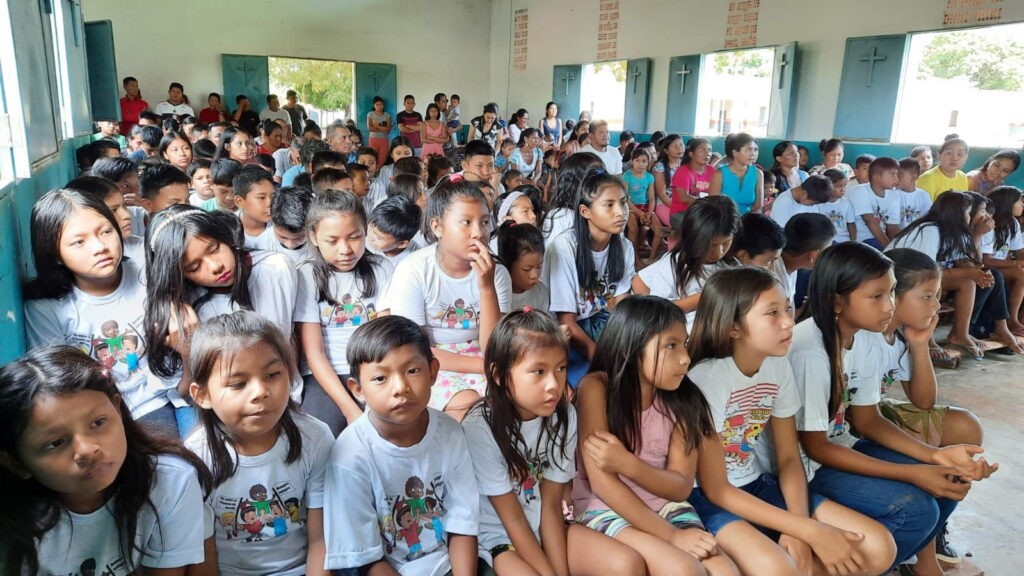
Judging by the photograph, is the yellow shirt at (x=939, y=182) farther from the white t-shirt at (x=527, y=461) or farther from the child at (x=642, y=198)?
the white t-shirt at (x=527, y=461)

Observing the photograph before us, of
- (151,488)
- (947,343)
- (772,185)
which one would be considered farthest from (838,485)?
(772,185)

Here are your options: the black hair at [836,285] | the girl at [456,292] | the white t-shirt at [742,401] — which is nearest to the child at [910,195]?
the black hair at [836,285]

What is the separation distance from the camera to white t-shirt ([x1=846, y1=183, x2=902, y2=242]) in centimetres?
450

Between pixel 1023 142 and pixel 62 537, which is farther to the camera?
pixel 1023 142

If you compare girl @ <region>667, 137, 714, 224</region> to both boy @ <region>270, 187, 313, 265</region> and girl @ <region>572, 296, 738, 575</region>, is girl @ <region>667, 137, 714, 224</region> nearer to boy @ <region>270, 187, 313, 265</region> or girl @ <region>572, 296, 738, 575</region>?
boy @ <region>270, 187, 313, 265</region>

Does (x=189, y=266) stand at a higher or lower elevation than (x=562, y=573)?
higher

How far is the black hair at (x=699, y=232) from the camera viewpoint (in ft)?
8.05

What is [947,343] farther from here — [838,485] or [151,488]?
[151,488]

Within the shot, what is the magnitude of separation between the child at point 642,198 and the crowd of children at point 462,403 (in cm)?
268

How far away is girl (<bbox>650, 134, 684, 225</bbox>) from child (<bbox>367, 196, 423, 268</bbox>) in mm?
3123

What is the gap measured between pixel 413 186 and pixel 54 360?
252 centimetres

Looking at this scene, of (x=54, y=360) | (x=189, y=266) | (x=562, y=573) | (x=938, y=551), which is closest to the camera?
(x=54, y=360)

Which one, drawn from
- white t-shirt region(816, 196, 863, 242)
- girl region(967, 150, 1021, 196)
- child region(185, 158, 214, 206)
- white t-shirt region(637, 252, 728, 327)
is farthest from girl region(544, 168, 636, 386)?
girl region(967, 150, 1021, 196)

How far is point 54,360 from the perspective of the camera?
39.9 inches
